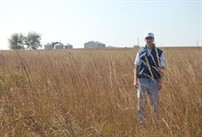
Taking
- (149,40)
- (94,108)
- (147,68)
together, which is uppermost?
(149,40)

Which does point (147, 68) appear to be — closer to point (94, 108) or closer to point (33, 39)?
point (94, 108)

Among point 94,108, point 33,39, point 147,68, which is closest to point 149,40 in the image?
point 147,68

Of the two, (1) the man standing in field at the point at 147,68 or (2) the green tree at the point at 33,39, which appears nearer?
(1) the man standing in field at the point at 147,68

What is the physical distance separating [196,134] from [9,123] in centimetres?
217

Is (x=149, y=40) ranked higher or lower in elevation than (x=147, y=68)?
higher

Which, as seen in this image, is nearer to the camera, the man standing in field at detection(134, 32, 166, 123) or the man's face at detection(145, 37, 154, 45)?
the man standing in field at detection(134, 32, 166, 123)

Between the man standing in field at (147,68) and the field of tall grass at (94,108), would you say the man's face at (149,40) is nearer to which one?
the man standing in field at (147,68)

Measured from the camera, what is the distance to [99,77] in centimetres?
468

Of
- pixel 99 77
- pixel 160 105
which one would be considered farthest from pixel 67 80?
pixel 160 105

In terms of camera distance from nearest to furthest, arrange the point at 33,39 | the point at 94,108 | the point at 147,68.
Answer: the point at 94,108 < the point at 147,68 < the point at 33,39

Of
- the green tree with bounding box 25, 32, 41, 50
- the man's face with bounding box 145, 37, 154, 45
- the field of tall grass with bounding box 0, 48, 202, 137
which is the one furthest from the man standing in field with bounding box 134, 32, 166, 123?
the green tree with bounding box 25, 32, 41, 50

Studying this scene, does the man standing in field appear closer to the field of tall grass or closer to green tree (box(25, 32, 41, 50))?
the field of tall grass

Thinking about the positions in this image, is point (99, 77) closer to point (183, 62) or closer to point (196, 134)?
point (183, 62)

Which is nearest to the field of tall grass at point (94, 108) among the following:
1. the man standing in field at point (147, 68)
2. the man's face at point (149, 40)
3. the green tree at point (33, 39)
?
the man standing in field at point (147, 68)
